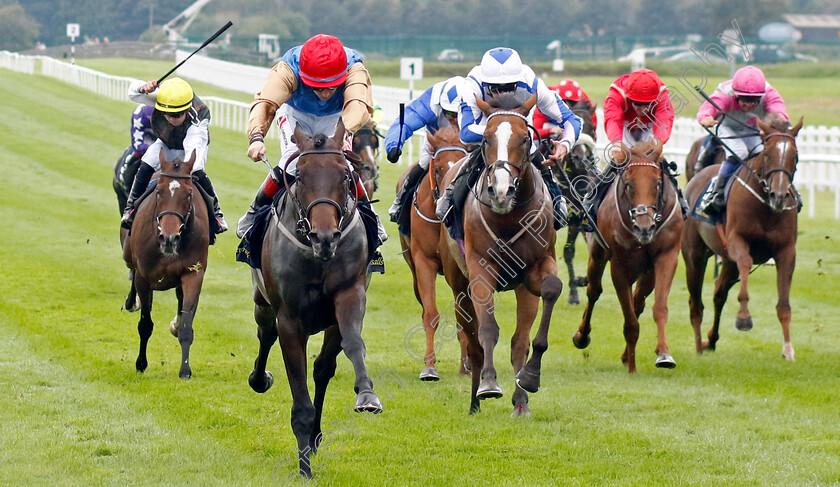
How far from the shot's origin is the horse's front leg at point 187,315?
9.45m

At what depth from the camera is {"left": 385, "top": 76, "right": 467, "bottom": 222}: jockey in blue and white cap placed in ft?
30.8

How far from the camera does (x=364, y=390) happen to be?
5.96 meters

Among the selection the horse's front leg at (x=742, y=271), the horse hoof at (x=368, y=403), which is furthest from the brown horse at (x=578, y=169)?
the horse hoof at (x=368, y=403)

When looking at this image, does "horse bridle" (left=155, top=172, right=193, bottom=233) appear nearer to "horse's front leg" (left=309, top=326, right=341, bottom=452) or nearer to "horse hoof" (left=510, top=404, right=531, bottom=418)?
"horse's front leg" (left=309, top=326, right=341, bottom=452)

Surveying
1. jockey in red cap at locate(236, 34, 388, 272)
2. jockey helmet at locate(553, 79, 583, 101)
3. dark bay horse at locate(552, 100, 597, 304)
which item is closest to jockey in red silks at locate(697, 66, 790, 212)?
dark bay horse at locate(552, 100, 597, 304)

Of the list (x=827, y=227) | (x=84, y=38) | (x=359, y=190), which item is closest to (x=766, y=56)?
(x=827, y=227)

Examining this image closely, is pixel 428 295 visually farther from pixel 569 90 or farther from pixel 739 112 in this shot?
pixel 569 90

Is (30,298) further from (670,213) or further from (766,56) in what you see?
(766,56)

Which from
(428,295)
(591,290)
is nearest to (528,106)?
(428,295)

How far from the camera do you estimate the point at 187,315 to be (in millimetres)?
9617

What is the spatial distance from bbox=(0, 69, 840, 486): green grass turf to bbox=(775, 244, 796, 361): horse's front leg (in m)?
0.20

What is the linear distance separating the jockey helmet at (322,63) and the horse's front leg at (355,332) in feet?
4.30

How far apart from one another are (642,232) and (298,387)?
3.74 meters

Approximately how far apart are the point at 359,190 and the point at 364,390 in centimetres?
142
